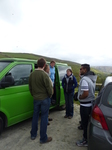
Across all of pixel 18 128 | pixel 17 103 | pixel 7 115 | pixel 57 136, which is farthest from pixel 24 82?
pixel 57 136

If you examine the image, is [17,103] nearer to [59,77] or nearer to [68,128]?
[68,128]

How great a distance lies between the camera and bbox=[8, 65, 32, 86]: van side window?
352 centimetres

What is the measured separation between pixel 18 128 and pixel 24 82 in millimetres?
1409

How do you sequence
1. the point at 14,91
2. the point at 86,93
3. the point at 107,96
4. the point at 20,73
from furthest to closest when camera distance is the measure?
the point at 20,73 → the point at 14,91 → the point at 86,93 → the point at 107,96

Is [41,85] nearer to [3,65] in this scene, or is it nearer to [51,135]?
[3,65]

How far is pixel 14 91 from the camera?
11.2 feet

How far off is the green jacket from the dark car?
1.24 metres

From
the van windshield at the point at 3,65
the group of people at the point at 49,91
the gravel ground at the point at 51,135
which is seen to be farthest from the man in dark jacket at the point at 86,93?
the van windshield at the point at 3,65

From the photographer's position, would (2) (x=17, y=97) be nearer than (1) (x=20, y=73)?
Yes

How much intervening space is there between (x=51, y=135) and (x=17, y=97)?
4.55ft

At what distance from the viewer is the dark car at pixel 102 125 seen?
199 cm

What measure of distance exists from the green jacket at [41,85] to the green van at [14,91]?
53 cm

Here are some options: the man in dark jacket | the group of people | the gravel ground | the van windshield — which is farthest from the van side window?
the man in dark jacket

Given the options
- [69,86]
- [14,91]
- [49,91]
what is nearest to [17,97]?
[14,91]
